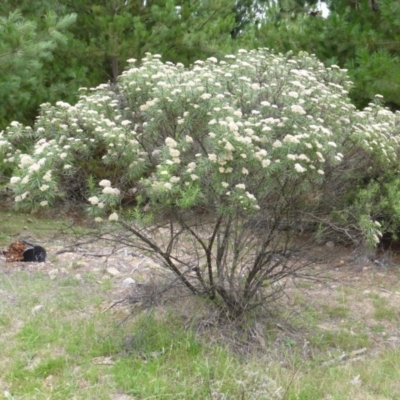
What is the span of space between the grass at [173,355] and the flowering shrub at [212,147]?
865mm

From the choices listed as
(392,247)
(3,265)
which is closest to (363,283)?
(392,247)

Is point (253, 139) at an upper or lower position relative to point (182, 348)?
upper

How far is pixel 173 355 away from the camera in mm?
3781

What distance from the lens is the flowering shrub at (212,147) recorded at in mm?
3339

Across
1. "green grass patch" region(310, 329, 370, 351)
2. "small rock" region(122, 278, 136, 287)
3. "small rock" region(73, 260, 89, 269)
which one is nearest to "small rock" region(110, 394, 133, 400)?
"green grass patch" region(310, 329, 370, 351)

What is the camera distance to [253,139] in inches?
133

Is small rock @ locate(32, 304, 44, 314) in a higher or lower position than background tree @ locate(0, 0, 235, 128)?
lower

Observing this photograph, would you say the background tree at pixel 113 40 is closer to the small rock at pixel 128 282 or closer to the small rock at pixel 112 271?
the small rock at pixel 112 271

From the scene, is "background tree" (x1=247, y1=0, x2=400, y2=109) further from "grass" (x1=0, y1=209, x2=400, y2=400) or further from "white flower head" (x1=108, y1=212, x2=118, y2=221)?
"white flower head" (x1=108, y1=212, x2=118, y2=221)

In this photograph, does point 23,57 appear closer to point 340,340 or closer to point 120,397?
point 120,397

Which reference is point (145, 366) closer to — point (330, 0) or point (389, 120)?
point (389, 120)

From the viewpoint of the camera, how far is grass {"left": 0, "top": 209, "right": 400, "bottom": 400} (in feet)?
11.3

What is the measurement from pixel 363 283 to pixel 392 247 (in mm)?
1302

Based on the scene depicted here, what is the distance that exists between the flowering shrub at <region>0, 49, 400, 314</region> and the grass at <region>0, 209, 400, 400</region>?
865 millimetres
